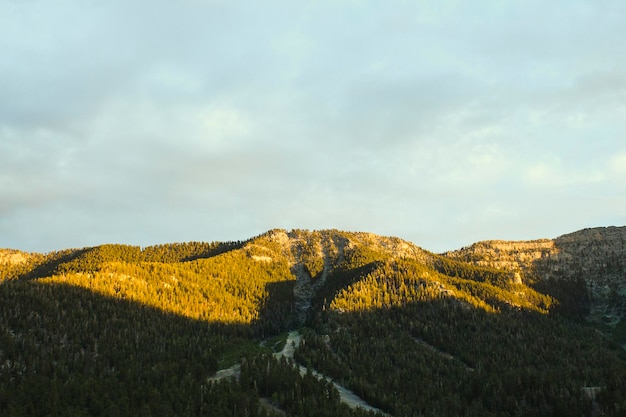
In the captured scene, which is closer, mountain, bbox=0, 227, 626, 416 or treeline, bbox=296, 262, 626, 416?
mountain, bbox=0, 227, 626, 416

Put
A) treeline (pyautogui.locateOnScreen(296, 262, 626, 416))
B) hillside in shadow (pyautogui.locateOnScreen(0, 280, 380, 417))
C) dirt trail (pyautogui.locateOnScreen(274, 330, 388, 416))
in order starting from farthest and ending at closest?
treeline (pyautogui.locateOnScreen(296, 262, 626, 416)), dirt trail (pyautogui.locateOnScreen(274, 330, 388, 416)), hillside in shadow (pyautogui.locateOnScreen(0, 280, 380, 417))

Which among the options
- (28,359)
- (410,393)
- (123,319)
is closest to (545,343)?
(410,393)

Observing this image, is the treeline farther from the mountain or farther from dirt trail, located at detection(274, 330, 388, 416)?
dirt trail, located at detection(274, 330, 388, 416)

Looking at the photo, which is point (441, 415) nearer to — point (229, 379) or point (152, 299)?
point (229, 379)

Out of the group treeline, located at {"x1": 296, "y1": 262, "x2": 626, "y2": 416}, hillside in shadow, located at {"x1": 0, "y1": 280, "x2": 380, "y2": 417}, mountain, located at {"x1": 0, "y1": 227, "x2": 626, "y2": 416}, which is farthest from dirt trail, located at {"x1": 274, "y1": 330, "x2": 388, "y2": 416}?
hillside in shadow, located at {"x1": 0, "y1": 280, "x2": 380, "y2": 417}

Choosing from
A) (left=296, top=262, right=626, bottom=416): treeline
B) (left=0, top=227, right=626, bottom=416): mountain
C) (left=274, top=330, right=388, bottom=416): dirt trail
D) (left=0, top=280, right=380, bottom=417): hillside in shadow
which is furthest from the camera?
(left=296, top=262, right=626, bottom=416): treeline

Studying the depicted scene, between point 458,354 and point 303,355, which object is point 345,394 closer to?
point 303,355

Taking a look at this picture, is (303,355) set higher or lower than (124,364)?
lower

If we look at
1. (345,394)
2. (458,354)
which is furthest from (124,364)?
(458,354)

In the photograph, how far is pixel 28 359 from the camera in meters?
109

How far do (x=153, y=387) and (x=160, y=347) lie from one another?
155ft

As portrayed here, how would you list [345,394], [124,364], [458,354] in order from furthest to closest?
[458,354] → [124,364] → [345,394]

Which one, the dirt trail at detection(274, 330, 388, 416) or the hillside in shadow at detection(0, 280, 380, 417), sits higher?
the hillside in shadow at detection(0, 280, 380, 417)

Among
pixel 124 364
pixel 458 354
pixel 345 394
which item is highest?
pixel 124 364
